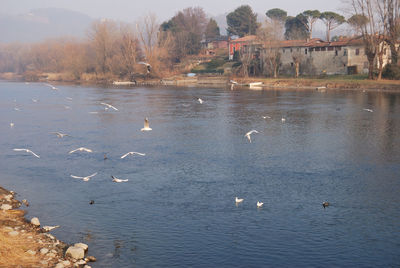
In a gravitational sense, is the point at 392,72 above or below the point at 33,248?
above

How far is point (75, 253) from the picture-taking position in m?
14.0

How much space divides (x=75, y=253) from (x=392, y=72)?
230ft

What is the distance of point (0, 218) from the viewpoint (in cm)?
1703

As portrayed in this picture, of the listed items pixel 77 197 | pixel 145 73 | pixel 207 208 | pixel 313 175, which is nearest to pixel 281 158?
pixel 313 175

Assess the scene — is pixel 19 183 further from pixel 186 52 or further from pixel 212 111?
pixel 186 52

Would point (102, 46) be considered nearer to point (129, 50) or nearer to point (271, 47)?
point (129, 50)

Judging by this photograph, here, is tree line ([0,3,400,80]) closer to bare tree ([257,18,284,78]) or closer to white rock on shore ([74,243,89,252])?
bare tree ([257,18,284,78])

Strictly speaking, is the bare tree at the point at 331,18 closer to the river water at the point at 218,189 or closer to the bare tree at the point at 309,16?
the bare tree at the point at 309,16

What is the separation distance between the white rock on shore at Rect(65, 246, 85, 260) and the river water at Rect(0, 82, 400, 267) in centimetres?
55

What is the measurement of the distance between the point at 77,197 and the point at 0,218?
3719 mm

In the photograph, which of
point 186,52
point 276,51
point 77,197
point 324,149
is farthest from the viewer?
point 186,52

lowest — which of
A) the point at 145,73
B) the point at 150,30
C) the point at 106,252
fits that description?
the point at 106,252

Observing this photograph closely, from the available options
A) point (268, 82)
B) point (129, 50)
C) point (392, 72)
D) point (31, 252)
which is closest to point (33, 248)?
point (31, 252)

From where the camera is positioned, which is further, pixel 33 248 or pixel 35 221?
pixel 35 221
